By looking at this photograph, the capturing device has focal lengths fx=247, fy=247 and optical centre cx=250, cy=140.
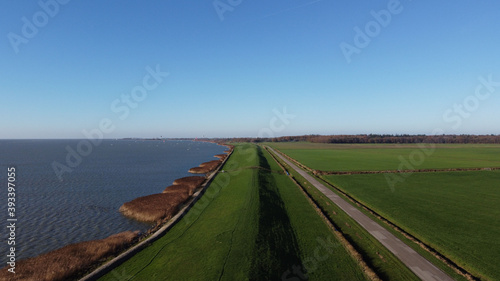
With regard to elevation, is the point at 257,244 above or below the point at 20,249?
above

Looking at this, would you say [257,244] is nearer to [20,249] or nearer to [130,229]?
[130,229]

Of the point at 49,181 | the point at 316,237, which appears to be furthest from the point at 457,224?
the point at 49,181

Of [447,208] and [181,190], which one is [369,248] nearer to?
[447,208]

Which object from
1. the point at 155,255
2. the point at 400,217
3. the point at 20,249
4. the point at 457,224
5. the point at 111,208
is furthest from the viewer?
the point at 111,208

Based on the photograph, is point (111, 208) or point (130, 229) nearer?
point (130, 229)

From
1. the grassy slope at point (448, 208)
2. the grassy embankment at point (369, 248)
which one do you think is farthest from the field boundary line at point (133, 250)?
the grassy slope at point (448, 208)

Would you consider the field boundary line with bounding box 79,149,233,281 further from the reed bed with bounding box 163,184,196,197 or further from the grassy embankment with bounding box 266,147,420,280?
the grassy embankment with bounding box 266,147,420,280

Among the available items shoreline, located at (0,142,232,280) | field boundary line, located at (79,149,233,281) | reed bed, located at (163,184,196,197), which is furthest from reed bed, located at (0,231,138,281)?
reed bed, located at (163,184,196,197)

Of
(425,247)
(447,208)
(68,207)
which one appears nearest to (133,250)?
(68,207)
